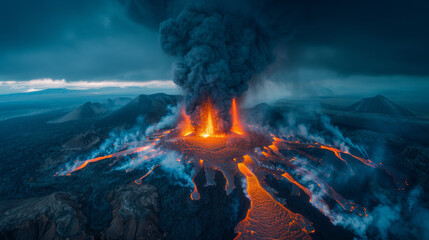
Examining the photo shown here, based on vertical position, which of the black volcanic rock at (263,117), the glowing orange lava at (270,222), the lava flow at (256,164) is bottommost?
the glowing orange lava at (270,222)

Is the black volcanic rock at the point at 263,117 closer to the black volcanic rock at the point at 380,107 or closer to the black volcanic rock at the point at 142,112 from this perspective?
the black volcanic rock at the point at 142,112

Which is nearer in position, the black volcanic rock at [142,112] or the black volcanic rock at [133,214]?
the black volcanic rock at [133,214]

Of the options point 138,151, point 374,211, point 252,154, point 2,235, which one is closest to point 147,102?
point 138,151

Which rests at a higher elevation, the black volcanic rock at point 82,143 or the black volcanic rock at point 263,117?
the black volcanic rock at point 263,117

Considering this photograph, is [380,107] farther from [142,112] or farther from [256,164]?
[142,112]

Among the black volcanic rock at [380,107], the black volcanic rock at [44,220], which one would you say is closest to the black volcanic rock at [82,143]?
the black volcanic rock at [44,220]

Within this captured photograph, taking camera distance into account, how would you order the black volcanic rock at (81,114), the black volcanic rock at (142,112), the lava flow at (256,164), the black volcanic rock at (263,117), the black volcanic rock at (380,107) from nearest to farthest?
1. the lava flow at (256,164)
2. the black volcanic rock at (263,117)
3. the black volcanic rock at (142,112)
4. the black volcanic rock at (81,114)
5. the black volcanic rock at (380,107)

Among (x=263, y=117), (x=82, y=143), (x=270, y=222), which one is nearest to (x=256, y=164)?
(x=270, y=222)
